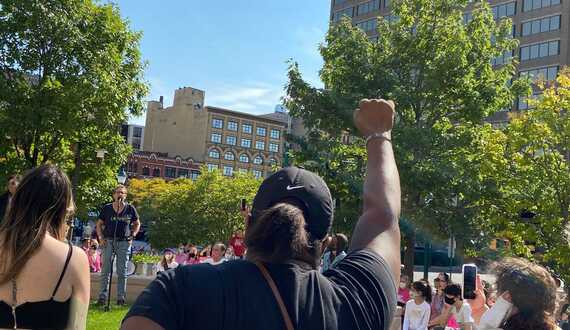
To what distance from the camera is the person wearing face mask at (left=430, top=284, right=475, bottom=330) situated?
355 inches

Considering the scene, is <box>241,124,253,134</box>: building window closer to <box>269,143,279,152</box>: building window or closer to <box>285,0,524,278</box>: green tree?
<box>269,143,279,152</box>: building window

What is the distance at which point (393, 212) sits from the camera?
2.05 m

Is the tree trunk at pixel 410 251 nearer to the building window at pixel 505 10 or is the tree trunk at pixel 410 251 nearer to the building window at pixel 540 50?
the building window at pixel 540 50

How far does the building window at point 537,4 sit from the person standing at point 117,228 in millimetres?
63798

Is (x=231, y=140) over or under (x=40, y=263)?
over

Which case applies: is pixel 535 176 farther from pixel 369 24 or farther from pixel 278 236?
pixel 369 24

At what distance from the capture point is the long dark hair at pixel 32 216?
2.85 metres

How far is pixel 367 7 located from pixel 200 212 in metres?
34.4

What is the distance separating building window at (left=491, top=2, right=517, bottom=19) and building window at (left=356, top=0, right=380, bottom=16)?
1598 centimetres

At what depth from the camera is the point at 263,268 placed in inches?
67.9

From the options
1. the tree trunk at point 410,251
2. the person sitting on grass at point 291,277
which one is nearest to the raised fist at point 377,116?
the person sitting on grass at point 291,277

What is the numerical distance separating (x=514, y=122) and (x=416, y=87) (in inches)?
161

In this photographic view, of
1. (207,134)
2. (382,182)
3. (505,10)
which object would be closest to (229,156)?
(207,134)

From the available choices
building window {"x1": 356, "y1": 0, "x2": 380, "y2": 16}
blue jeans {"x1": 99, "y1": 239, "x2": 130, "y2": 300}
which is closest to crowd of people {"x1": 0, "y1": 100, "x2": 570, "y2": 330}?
blue jeans {"x1": 99, "y1": 239, "x2": 130, "y2": 300}
